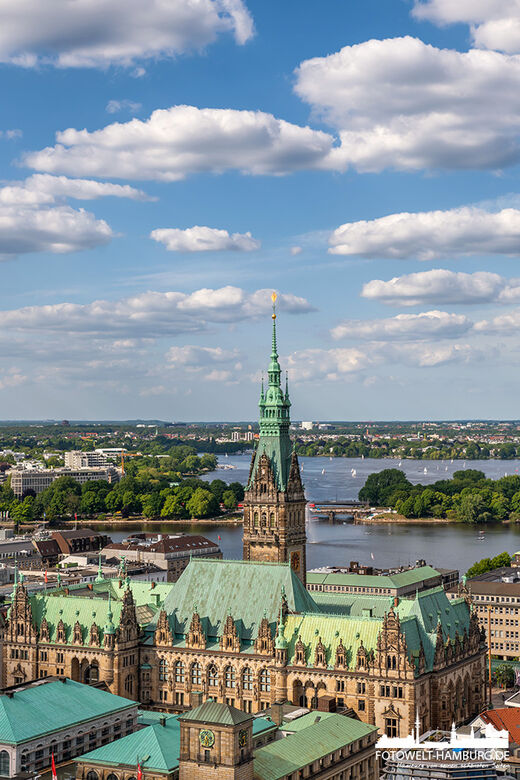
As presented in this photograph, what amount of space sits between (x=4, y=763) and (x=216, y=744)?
63.4ft

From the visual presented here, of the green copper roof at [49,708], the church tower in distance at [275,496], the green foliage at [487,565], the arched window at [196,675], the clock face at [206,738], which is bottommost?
the green foliage at [487,565]

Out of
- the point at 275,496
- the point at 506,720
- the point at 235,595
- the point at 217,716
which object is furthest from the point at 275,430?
the point at 217,716

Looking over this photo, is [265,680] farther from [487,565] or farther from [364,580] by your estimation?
[487,565]

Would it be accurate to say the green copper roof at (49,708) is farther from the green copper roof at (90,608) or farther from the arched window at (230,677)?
the green copper roof at (90,608)

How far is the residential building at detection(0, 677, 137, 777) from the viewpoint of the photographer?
80.4m

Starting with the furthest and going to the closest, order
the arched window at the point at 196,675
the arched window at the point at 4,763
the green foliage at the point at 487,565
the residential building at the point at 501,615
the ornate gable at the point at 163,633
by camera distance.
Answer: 1. the green foliage at the point at 487,565
2. the residential building at the point at 501,615
3. the ornate gable at the point at 163,633
4. the arched window at the point at 196,675
5. the arched window at the point at 4,763

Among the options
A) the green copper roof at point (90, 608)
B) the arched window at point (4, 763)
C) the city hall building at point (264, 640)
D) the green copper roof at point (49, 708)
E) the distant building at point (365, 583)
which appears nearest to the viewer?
the arched window at point (4, 763)

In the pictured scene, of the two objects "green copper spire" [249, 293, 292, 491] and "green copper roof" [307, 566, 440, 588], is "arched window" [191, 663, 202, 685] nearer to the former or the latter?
"green copper spire" [249, 293, 292, 491]

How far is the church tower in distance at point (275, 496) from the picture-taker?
118562 mm

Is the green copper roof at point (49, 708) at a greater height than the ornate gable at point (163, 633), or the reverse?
the ornate gable at point (163, 633)

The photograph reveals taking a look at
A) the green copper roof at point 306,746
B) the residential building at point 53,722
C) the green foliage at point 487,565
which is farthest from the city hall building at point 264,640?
the green foliage at point 487,565

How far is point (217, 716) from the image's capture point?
7050 cm

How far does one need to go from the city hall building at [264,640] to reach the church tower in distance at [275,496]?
0.53ft

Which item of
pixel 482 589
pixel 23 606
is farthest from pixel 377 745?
pixel 482 589
